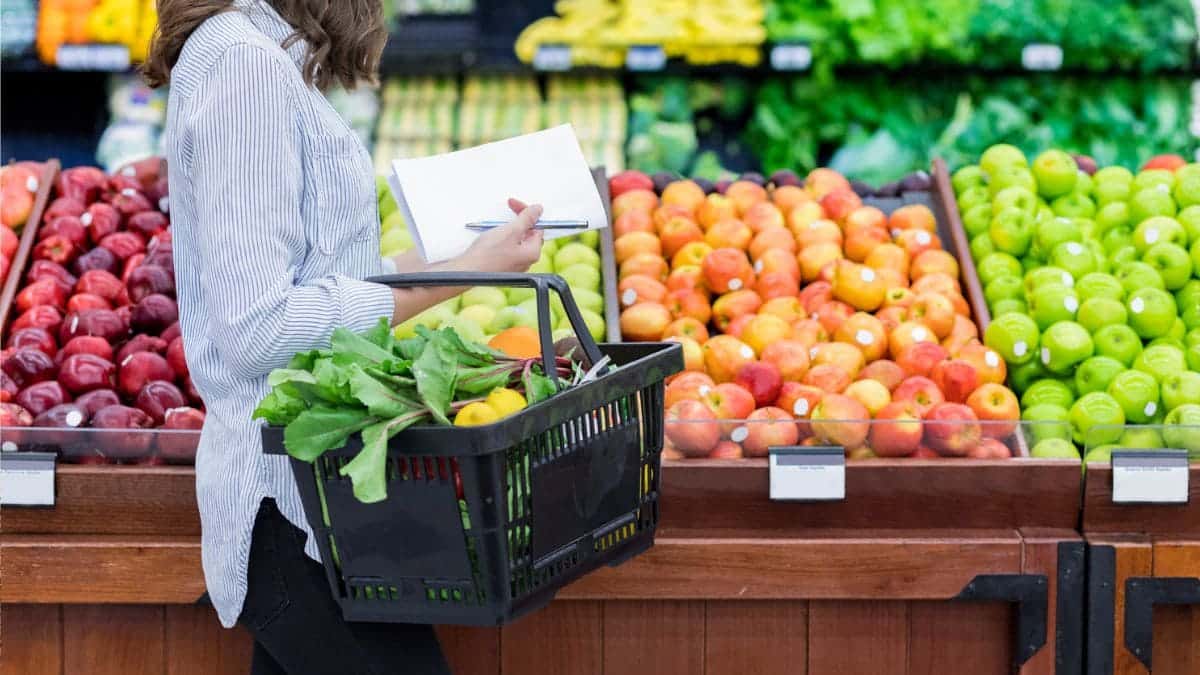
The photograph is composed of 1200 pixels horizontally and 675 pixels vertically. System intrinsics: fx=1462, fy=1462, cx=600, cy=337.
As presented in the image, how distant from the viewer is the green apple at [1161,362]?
2.65 meters

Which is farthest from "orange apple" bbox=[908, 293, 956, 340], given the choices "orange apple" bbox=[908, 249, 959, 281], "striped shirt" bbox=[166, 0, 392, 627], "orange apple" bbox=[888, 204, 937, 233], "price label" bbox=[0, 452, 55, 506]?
"price label" bbox=[0, 452, 55, 506]

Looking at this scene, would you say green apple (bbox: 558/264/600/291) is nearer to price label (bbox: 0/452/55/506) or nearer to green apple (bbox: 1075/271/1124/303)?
green apple (bbox: 1075/271/1124/303)

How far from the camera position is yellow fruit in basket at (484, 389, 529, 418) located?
1462 millimetres

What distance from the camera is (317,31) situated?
158 cm

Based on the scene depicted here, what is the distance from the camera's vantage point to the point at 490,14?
15.8ft

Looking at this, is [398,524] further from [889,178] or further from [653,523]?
[889,178]

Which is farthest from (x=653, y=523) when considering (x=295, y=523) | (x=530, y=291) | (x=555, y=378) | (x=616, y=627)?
(x=530, y=291)

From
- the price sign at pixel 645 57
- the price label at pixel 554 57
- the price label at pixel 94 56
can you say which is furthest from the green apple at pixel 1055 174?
the price label at pixel 94 56

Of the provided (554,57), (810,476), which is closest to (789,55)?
(554,57)

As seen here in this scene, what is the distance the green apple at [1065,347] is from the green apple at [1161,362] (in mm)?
97

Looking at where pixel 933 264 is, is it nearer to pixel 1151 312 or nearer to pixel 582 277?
pixel 1151 312

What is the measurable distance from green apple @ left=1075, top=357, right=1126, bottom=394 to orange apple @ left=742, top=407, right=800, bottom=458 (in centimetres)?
72

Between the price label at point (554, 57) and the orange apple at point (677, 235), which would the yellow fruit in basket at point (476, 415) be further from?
the price label at point (554, 57)

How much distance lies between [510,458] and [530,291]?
1.63 m
